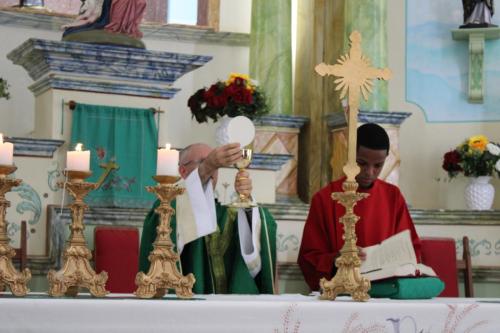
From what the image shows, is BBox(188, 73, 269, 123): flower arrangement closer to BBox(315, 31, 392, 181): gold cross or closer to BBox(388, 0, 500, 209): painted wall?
BBox(388, 0, 500, 209): painted wall

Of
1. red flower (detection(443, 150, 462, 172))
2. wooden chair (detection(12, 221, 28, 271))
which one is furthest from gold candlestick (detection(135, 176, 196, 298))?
red flower (detection(443, 150, 462, 172))

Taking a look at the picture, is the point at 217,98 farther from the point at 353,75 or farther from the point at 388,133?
the point at 353,75

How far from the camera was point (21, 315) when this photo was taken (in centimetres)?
392

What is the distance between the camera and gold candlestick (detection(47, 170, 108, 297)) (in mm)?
4348

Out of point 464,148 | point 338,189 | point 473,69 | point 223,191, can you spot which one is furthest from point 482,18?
point 338,189

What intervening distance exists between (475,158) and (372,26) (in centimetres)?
155

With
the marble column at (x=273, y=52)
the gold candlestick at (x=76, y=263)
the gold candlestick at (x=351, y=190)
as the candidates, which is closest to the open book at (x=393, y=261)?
the gold candlestick at (x=351, y=190)

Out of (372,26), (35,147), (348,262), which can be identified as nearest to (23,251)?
(35,147)

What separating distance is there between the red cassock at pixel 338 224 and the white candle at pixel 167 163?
71.2 inches

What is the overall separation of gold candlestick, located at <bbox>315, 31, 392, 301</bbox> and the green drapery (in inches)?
129

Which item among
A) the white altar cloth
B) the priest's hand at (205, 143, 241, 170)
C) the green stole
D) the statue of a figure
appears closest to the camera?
the white altar cloth

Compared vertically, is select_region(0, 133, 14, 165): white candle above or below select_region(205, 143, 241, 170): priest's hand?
below

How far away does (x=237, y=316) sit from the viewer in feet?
13.6

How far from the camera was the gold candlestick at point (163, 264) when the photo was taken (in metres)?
4.41
